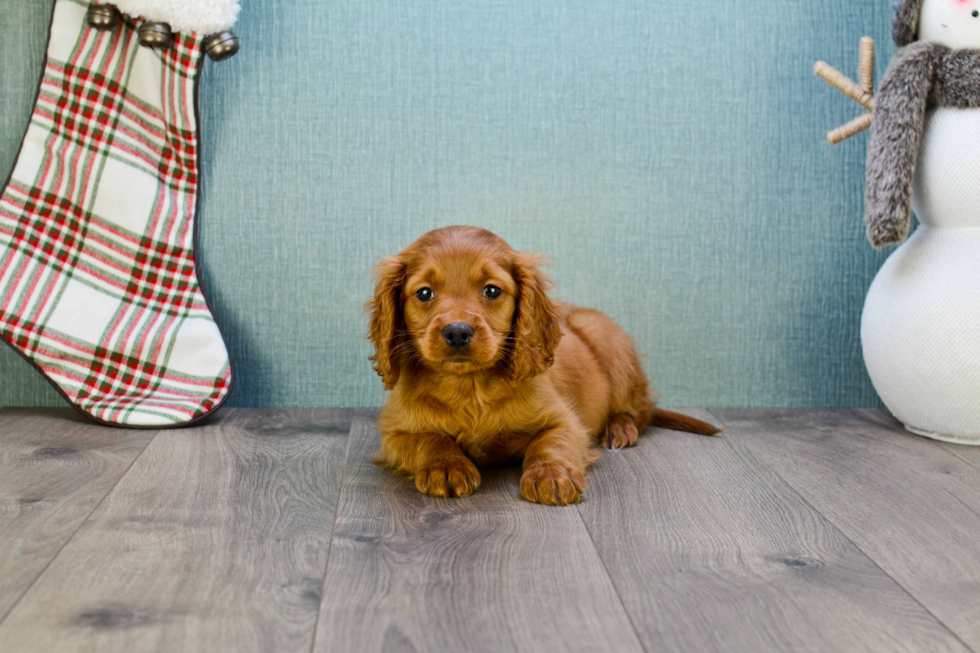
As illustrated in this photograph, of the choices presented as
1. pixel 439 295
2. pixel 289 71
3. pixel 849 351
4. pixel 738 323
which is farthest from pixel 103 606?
pixel 849 351

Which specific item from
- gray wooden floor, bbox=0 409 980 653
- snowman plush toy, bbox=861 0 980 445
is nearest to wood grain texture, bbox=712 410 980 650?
gray wooden floor, bbox=0 409 980 653

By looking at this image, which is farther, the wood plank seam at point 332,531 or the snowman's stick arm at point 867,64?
the snowman's stick arm at point 867,64

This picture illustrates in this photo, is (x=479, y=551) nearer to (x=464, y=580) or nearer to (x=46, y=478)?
(x=464, y=580)

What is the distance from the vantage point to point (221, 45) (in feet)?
7.61

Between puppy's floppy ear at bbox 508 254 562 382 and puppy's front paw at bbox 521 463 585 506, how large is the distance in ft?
0.78

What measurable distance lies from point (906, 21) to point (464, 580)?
1892 millimetres

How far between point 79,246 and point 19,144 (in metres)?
0.36

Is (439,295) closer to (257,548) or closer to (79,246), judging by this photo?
(257,548)

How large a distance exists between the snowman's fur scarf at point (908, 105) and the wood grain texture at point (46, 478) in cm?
193

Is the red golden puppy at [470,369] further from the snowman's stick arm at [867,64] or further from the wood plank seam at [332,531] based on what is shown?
the snowman's stick arm at [867,64]

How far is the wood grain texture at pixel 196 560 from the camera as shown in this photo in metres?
1.17

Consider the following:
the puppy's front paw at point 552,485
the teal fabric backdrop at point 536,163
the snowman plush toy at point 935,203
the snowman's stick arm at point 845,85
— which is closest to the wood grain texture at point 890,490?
the snowman plush toy at point 935,203

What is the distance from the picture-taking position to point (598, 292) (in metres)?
2.65

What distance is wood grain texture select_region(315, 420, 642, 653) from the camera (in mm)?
1172
